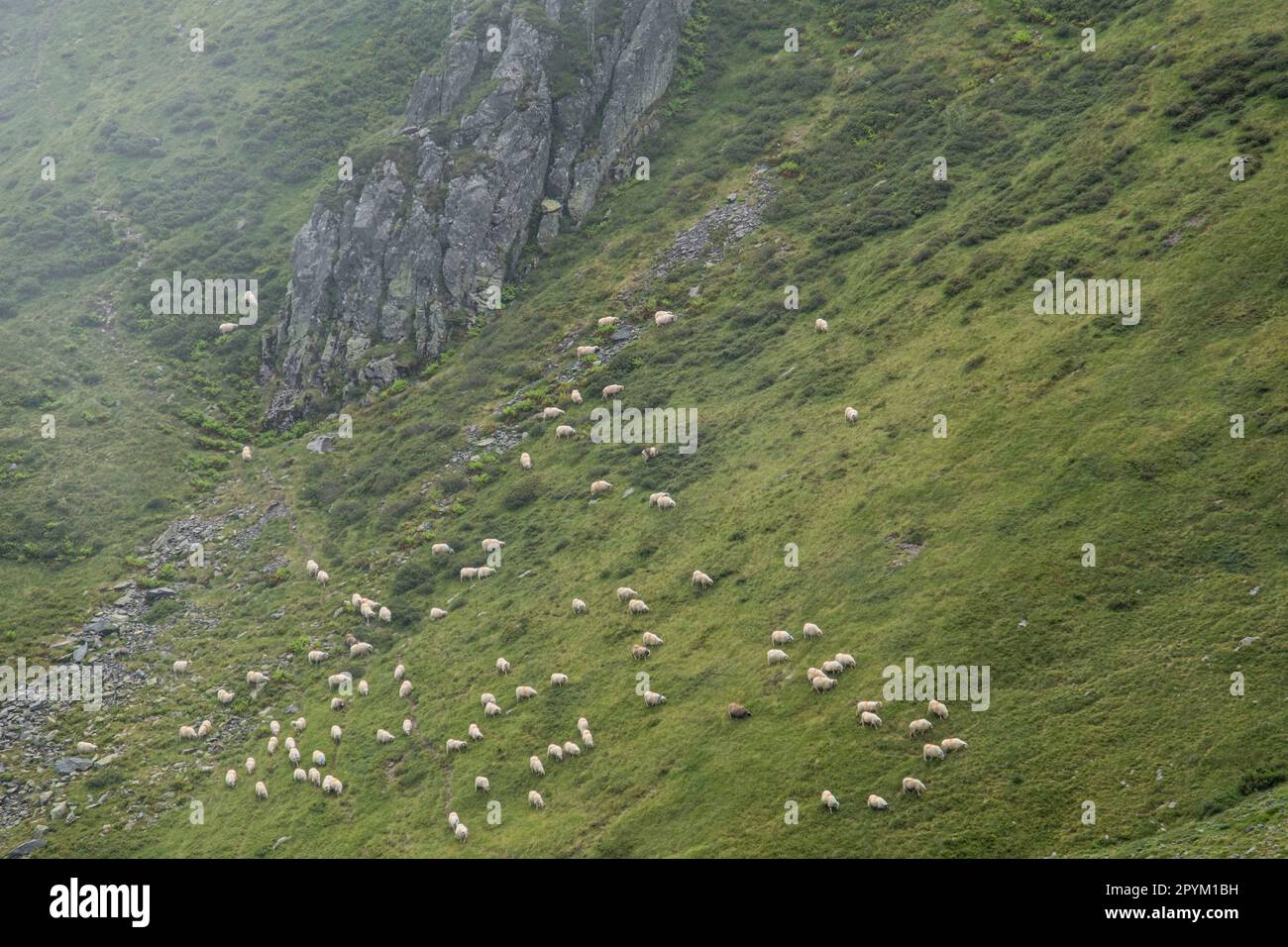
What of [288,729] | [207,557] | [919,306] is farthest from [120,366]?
[919,306]

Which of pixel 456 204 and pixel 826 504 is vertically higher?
pixel 456 204

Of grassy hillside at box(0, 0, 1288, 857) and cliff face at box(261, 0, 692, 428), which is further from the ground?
cliff face at box(261, 0, 692, 428)

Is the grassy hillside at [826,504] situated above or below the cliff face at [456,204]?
below

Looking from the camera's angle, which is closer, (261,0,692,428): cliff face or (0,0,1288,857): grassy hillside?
(0,0,1288,857): grassy hillside

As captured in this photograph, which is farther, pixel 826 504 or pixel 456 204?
pixel 456 204
